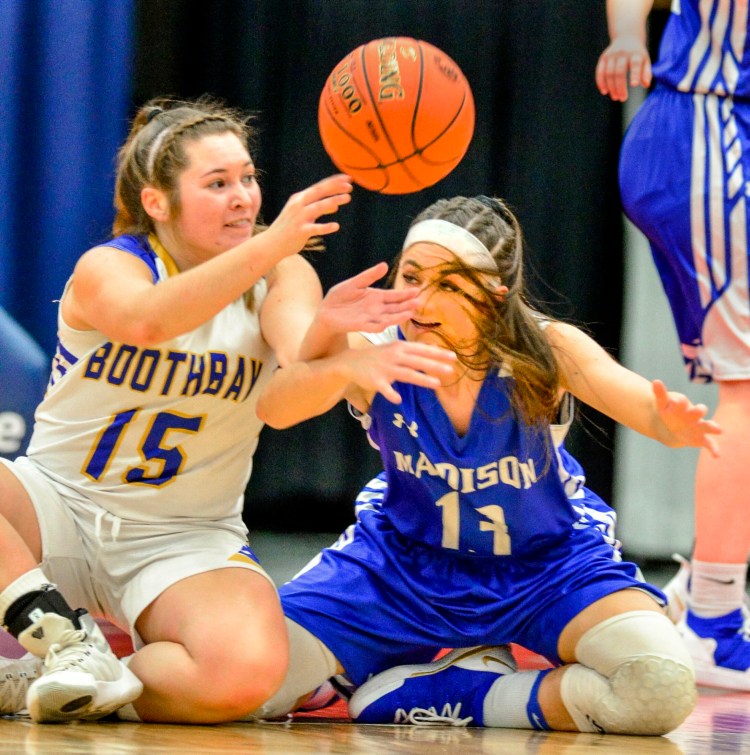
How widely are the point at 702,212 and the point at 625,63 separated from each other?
0.39 metres

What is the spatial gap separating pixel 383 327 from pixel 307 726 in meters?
0.67

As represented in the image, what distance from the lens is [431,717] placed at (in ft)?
6.91

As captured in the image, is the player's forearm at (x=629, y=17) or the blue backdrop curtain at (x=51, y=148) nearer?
the player's forearm at (x=629, y=17)

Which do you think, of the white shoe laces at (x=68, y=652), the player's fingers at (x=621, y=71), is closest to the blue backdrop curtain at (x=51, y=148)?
the player's fingers at (x=621, y=71)

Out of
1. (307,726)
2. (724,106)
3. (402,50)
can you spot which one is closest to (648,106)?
(724,106)

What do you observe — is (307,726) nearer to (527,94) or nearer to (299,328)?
(299,328)

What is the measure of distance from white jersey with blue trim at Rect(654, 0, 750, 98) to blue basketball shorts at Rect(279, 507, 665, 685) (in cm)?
115

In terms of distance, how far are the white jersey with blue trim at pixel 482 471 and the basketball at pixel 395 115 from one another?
12.4 inches

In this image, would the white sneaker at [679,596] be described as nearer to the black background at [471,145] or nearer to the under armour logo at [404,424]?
the under armour logo at [404,424]

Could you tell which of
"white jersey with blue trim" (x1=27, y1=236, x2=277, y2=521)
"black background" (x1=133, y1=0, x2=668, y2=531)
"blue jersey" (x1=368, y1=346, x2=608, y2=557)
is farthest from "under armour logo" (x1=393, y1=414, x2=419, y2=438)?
"black background" (x1=133, y1=0, x2=668, y2=531)

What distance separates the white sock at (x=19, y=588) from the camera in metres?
1.96

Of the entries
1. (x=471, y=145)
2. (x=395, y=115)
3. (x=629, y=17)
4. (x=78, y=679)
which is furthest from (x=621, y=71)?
(x=471, y=145)

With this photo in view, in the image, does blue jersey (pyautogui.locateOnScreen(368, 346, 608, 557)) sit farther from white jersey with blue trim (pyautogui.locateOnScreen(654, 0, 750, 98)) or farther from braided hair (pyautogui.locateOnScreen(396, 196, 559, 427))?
white jersey with blue trim (pyautogui.locateOnScreen(654, 0, 750, 98))

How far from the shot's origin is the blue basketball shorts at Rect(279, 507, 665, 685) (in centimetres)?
215
